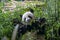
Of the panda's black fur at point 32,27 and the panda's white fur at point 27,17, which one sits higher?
the panda's white fur at point 27,17

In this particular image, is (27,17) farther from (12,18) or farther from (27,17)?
(12,18)

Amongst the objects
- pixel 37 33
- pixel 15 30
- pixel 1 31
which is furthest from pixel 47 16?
pixel 1 31

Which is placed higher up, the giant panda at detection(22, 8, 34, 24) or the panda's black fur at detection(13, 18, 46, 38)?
the giant panda at detection(22, 8, 34, 24)

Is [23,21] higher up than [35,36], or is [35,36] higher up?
[23,21]

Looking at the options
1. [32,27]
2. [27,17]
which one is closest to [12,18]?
[27,17]

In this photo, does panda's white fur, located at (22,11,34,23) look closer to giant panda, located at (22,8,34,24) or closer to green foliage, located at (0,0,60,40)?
giant panda, located at (22,8,34,24)

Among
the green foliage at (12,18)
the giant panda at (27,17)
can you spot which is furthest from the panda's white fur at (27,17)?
the green foliage at (12,18)

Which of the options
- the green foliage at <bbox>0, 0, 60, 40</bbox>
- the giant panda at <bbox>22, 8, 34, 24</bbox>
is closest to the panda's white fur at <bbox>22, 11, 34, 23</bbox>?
the giant panda at <bbox>22, 8, 34, 24</bbox>

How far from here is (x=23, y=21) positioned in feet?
13.5

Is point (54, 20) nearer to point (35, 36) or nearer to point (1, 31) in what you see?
point (35, 36)

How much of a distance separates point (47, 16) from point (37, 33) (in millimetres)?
402

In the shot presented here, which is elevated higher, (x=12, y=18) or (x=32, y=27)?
(x=12, y=18)

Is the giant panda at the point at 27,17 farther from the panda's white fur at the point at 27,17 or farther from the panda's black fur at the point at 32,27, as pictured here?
the panda's black fur at the point at 32,27

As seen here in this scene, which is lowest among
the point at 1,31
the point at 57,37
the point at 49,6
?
the point at 57,37
